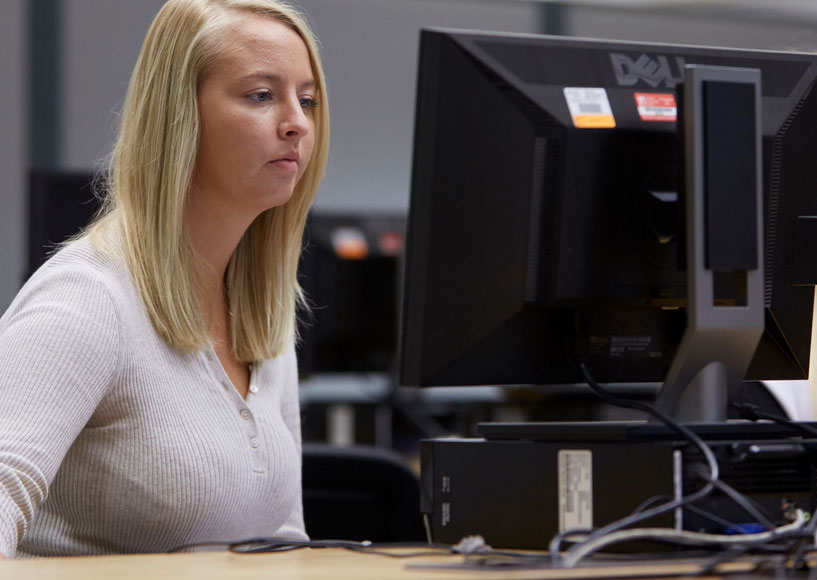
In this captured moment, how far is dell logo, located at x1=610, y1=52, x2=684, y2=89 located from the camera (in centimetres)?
127

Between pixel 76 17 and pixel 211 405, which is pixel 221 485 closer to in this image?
pixel 211 405

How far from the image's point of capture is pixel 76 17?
16.7 feet

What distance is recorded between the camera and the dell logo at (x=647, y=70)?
1.27 m

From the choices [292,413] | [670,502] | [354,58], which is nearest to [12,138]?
[354,58]

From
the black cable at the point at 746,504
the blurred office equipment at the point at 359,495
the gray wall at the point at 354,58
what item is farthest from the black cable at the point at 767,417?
the gray wall at the point at 354,58

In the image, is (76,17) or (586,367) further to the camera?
(76,17)

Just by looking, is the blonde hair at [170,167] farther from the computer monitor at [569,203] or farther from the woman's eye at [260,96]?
the computer monitor at [569,203]

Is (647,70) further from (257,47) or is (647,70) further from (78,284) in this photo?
(78,284)

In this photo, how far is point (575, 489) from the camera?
118cm

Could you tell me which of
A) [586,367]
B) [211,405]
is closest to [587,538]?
[586,367]

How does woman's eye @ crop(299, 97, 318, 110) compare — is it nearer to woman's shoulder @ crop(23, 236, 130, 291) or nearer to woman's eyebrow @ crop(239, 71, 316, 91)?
woman's eyebrow @ crop(239, 71, 316, 91)

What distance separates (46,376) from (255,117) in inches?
17.4

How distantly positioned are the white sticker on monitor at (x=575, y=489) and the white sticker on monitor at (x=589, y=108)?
0.35 meters

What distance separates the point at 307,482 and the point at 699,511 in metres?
1.24
